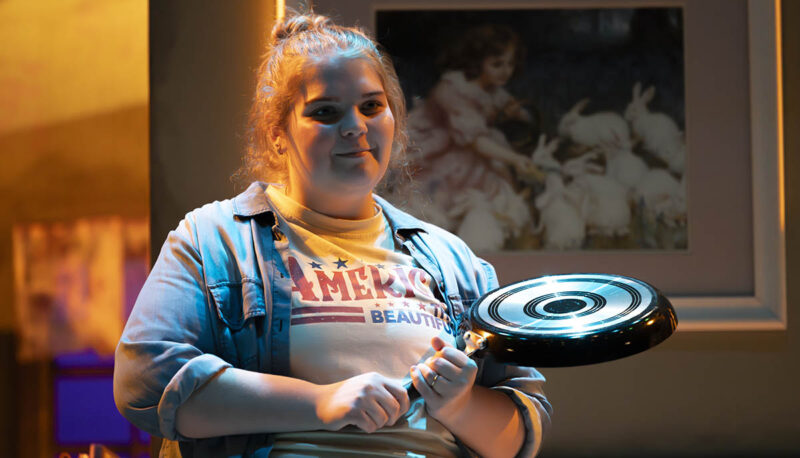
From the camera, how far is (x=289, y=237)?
91cm

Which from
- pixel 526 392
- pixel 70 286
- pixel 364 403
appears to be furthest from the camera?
pixel 70 286

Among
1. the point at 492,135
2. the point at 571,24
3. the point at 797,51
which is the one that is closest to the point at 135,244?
the point at 492,135

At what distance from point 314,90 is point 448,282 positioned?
292 mm

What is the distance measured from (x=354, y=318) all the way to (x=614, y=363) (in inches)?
29.7

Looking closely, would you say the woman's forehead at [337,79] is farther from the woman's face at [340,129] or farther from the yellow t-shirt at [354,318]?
the yellow t-shirt at [354,318]

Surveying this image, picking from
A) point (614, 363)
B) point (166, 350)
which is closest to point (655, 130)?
point (614, 363)

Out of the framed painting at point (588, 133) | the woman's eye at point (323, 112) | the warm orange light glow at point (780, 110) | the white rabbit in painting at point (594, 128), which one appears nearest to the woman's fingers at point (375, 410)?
the woman's eye at point (323, 112)

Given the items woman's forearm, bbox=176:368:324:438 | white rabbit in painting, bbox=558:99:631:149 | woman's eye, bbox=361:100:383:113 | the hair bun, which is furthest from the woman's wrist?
white rabbit in painting, bbox=558:99:631:149

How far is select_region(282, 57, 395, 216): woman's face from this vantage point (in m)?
0.89

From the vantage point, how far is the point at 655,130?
4.75 feet

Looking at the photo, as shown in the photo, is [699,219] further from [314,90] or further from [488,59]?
[314,90]

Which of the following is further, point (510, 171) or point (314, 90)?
point (510, 171)

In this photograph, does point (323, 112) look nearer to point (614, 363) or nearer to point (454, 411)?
point (454, 411)

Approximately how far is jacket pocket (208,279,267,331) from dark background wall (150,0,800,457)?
0.60m
